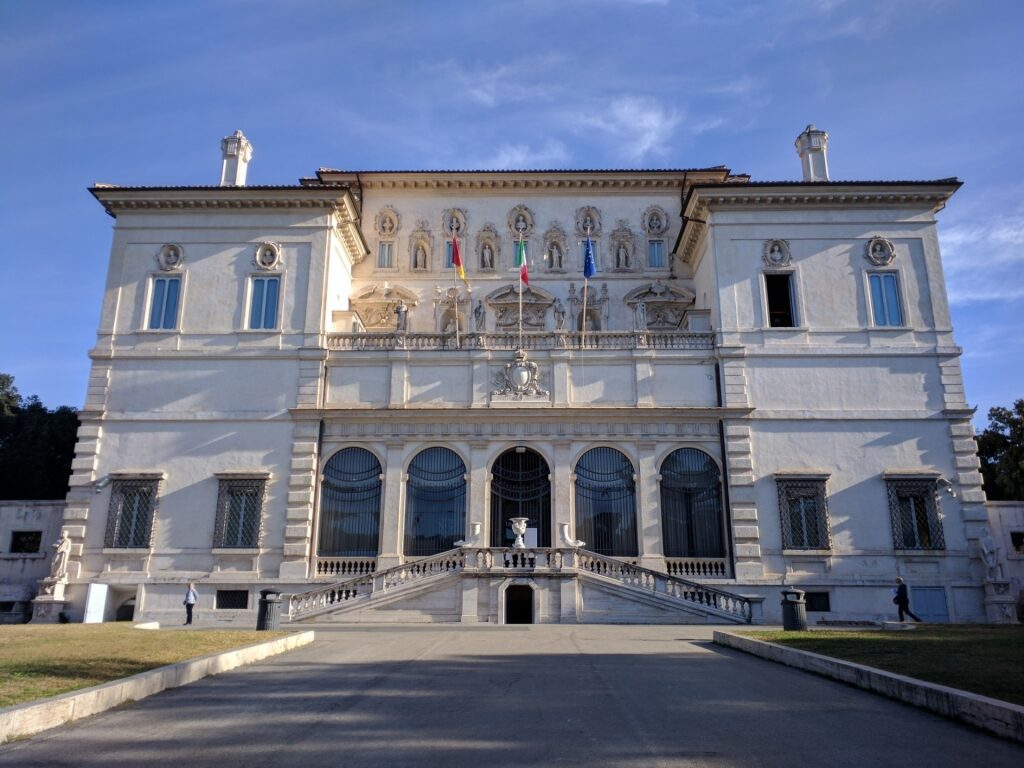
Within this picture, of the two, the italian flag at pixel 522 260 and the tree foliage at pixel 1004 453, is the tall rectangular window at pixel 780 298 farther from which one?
the tree foliage at pixel 1004 453

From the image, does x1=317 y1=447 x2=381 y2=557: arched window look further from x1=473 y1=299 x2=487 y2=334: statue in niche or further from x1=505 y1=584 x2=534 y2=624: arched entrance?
x1=473 y1=299 x2=487 y2=334: statue in niche

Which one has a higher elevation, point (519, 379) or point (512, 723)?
point (519, 379)

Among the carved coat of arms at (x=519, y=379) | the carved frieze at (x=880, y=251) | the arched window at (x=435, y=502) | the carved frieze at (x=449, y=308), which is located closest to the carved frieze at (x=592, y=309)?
the carved frieze at (x=449, y=308)

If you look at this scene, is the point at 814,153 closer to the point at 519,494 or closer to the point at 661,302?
the point at 661,302

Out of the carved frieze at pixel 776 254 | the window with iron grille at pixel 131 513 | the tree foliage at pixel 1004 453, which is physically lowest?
the window with iron grille at pixel 131 513

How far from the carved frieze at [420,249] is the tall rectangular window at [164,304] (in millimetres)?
10635

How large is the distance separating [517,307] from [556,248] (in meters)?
Answer: 3.70

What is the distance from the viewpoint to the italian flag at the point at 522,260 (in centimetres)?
3341

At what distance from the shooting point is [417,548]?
98.9 feet

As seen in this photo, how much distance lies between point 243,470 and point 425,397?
7.65 metres

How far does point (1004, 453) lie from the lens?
42312 millimetres

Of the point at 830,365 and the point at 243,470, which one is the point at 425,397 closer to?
the point at 243,470

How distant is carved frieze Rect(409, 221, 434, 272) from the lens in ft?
123

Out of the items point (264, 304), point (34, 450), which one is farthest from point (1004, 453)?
point (34, 450)
